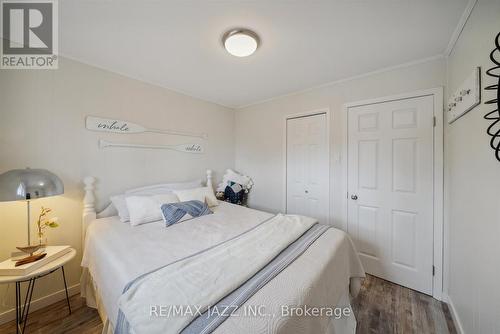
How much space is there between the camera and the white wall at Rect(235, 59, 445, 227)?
194 cm

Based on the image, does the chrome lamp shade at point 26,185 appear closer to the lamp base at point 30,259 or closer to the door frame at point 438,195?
the lamp base at point 30,259

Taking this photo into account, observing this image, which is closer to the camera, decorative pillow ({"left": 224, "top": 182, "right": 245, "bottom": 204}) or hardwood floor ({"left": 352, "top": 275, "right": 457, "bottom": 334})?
hardwood floor ({"left": 352, "top": 275, "right": 457, "bottom": 334})

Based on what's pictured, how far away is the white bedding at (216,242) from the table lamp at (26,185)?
20.0 inches

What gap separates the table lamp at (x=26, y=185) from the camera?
129 centimetres

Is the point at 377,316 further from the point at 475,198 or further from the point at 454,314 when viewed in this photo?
the point at 475,198

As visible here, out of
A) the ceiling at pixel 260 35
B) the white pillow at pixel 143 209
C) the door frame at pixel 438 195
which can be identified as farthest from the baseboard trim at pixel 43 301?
the door frame at pixel 438 195

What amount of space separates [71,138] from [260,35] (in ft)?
6.90

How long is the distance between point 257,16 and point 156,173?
2.13 meters

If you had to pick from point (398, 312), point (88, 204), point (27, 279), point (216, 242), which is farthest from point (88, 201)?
point (398, 312)

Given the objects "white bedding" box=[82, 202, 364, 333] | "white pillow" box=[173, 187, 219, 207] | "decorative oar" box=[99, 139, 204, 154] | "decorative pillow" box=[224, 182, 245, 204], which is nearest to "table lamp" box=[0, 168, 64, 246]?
"white bedding" box=[82, 202, 364, 333]

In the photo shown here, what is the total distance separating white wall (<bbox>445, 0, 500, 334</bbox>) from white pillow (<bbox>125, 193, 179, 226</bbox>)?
252 cm

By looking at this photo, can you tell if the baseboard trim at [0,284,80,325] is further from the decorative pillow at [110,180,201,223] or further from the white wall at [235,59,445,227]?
the white wall at [235,59,445,227]

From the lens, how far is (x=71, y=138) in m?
1.85

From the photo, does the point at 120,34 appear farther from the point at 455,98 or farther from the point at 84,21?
the point at 455,98
